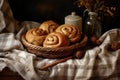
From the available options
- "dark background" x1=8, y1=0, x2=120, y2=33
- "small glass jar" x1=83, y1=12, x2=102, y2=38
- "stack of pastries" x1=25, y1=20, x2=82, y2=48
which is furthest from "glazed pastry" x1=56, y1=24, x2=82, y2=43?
"dark background" x1=8, y1=0, x2=120, y2=33

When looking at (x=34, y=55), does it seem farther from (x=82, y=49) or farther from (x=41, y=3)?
(x=41, y=3)

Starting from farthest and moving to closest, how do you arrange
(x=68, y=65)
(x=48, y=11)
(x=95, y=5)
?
(x=48, y=11) → (x=95, y=5) → (x=68, y=65)

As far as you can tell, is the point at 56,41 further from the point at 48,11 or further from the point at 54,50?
the point at 48,11

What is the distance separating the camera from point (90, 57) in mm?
940

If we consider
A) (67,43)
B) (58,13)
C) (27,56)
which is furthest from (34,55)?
(58,13)

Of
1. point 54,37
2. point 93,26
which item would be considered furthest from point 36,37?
point 93,26

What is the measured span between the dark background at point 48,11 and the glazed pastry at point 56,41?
13.0 inches

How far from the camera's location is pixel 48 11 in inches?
49.9

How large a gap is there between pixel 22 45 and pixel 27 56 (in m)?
0.10

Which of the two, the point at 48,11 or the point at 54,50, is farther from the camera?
the point at 48,11

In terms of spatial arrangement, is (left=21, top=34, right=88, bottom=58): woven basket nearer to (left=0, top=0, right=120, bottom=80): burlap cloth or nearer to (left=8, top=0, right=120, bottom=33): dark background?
(left=0, top=0, right=120, bottom=80): burlap cloth

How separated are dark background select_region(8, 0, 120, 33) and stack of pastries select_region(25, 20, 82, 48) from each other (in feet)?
0.83

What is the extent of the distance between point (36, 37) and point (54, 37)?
0.07 m

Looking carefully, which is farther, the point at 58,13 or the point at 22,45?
the point at 58,13
